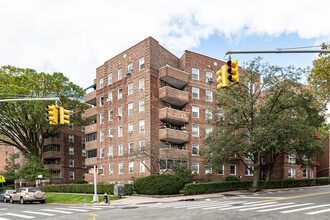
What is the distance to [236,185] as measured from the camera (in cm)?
3606

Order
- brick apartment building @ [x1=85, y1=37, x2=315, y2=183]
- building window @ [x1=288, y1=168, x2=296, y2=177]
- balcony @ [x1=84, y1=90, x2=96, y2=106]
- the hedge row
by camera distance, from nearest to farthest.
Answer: the hedge row < brick apartment building @ [x1=85, y1=37, x2=315, y2=183] < balcony @ [x1=84, y1=90, x2=96, y2=106] < building window @ [x1=288, y1=168, x2=296, y2=177]

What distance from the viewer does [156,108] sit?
41.1m

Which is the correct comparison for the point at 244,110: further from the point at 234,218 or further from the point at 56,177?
the point at 56,177

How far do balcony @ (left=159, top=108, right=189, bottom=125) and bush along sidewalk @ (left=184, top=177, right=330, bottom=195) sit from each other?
10.5m

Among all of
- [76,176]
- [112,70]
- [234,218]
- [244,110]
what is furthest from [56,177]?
[234,218]

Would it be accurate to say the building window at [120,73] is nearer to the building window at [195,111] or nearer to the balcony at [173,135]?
the balcony at [173,135]

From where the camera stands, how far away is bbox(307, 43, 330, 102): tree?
23.2m

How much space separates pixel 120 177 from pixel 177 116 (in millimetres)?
11420

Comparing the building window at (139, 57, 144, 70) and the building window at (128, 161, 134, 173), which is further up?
the building window at (139, 57, 144, 70)

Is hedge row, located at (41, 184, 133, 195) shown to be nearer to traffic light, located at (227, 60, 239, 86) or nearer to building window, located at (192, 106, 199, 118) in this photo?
building window, located at (192, 106, 199, 118)

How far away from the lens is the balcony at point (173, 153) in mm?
37344

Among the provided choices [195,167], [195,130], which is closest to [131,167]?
[195,167]

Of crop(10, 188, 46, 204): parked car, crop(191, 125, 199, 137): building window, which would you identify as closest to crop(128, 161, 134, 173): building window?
crop(191, 125, 199, 137): building window

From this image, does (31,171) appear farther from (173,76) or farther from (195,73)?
(195,73)
